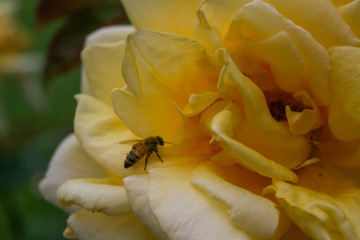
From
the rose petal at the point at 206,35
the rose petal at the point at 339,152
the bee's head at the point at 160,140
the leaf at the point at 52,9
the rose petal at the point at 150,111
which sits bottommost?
the rose petal at the point at 339,152

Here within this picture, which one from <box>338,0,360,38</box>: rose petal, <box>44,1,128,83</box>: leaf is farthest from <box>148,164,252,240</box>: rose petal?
<box>44,1,128,83</box>: leaf

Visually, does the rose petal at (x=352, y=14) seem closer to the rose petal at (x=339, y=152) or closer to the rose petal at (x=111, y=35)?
the rose petal at (x=339, y=152)

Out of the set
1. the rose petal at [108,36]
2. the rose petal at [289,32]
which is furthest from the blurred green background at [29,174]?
the rose petal at [289,32]

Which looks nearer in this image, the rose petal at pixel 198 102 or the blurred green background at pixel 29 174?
the rose petal at pixel 198 102

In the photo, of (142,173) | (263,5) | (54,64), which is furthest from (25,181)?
(263,5)

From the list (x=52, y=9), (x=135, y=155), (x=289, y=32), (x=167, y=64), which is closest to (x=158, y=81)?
(x=167, y=64)

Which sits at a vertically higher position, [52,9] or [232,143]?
[52,9]

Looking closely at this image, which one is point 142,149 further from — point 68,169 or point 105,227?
point 68,169

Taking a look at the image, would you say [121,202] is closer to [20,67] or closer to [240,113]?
[240,113]
